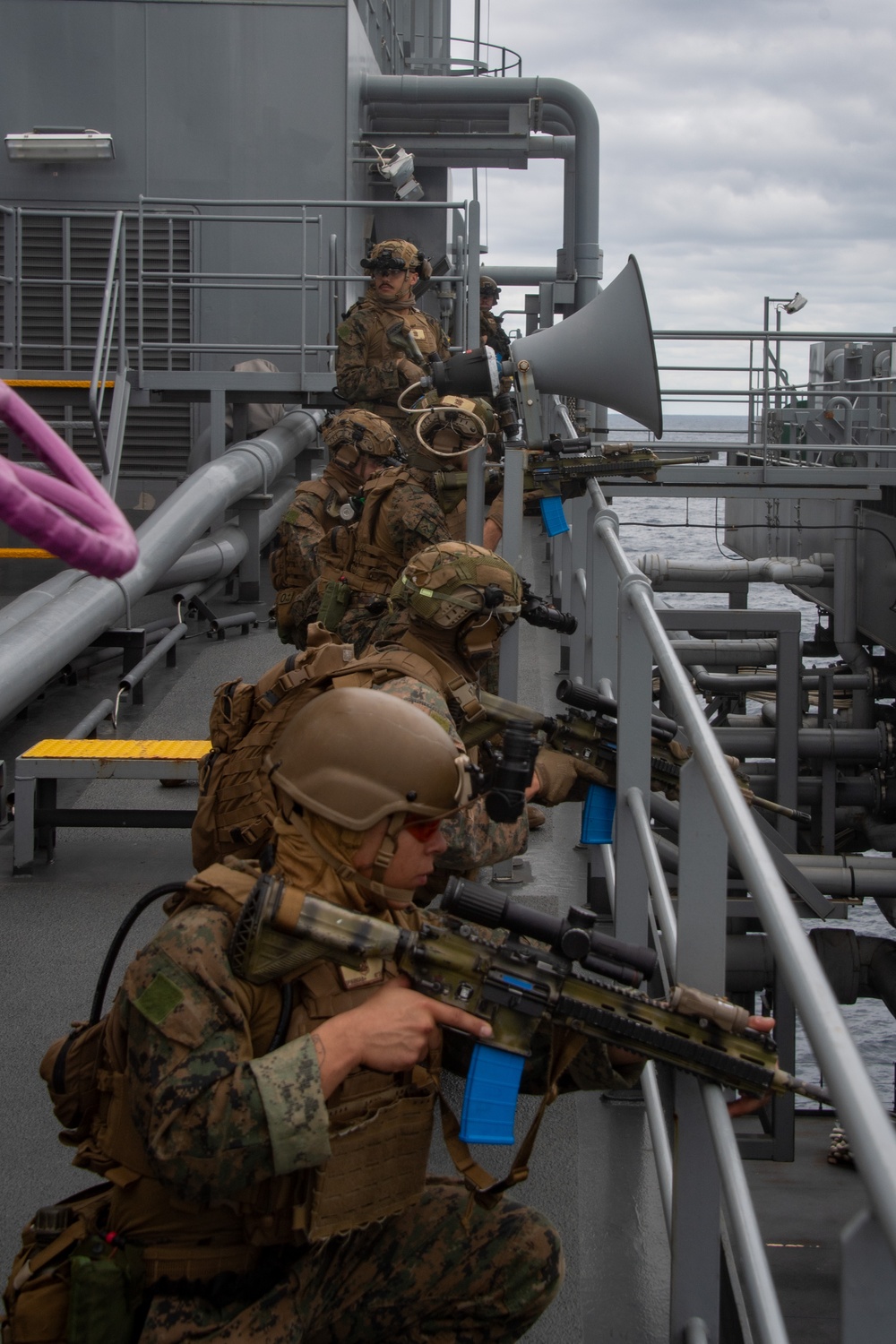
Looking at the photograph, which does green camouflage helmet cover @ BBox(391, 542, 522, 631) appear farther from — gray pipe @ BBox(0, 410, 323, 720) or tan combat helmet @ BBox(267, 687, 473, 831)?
tan combat helmet @ BBox(267, 687, 473, 831)

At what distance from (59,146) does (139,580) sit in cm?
551

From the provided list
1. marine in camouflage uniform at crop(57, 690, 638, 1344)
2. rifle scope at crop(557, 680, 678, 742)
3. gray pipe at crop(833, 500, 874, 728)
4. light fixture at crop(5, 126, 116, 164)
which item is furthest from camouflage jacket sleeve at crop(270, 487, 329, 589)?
gray pipe at crop(833, 500, 874, 728)

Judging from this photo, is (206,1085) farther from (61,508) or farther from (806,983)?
(61,508)

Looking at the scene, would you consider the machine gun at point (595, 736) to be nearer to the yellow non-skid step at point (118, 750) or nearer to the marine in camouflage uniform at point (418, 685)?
the marine in camouflage uniform at point (418, 685)

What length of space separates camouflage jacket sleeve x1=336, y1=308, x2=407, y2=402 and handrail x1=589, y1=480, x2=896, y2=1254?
695 cm

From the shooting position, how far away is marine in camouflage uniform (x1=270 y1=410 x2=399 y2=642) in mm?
7375

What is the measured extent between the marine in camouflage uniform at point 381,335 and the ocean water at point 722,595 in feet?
5.86

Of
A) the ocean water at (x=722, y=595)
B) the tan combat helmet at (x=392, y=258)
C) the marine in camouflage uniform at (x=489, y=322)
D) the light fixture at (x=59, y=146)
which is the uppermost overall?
the light fixture at (x=59, y=146)

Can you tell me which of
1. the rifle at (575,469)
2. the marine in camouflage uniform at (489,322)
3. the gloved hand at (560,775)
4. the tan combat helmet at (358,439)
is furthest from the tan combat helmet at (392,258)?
the gloved hand at (560,775)

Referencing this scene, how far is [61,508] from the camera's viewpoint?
1236mm

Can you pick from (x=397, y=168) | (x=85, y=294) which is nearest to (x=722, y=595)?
(x=397, y=168)

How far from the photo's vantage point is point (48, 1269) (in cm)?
248

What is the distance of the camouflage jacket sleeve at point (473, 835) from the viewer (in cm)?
394

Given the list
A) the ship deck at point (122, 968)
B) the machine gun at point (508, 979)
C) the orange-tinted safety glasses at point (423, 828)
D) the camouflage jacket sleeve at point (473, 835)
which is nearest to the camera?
the machine gun at point (508, 979)
